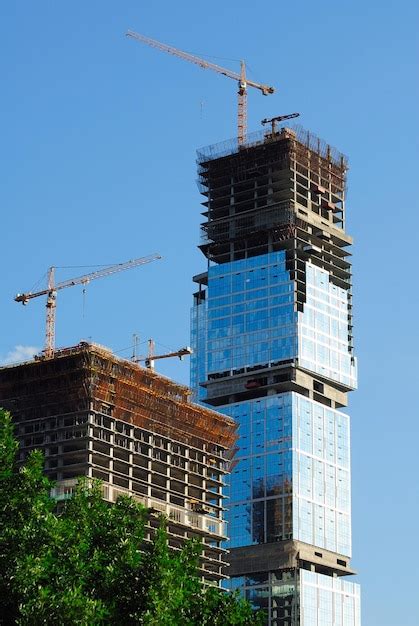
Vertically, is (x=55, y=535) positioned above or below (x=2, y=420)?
below

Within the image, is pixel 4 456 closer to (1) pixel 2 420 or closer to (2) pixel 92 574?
(1) pixel 2 420

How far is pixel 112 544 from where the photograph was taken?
365 ft

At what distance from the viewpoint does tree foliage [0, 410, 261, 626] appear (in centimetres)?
10362

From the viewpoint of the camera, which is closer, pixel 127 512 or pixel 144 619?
pixel 144 619

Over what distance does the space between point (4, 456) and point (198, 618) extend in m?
19.2

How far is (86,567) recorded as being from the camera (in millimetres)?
107688

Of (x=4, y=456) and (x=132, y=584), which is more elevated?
(x=4, y=456)

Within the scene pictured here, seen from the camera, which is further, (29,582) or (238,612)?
(238,612)

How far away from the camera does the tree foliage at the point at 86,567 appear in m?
104

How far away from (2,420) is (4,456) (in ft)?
9.79

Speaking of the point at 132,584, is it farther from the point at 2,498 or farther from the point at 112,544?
the point at 2,498

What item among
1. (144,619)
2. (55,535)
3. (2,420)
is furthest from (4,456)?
(144,619)

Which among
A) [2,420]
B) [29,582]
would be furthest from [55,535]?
[2,420]

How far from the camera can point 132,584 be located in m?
109
